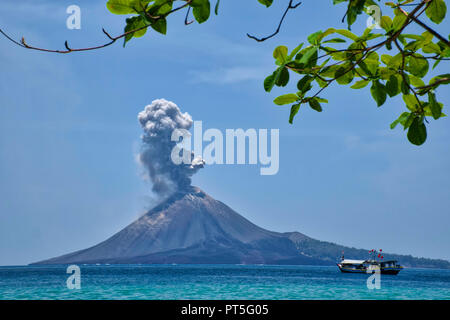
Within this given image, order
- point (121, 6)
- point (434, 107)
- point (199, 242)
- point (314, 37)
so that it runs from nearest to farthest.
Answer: point (121, 6), point (314, 37), point (434, 107), point (199, 242)

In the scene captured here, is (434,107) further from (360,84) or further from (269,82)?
(269,82)

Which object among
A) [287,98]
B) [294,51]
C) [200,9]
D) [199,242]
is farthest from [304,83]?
[199,242]

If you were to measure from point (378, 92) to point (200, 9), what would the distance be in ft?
1.83

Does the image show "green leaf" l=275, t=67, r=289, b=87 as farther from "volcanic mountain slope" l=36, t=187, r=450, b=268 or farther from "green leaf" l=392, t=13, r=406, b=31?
"volcanic mountain slope" l=36, t=187, r=450, b=268

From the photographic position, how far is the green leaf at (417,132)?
1175mm

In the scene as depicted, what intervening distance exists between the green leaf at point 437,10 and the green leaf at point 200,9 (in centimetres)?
55

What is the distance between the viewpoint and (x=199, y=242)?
167 meters

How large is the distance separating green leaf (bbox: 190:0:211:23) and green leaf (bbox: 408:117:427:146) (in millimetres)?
602

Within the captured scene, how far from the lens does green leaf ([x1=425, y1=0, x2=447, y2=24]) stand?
1110 mm

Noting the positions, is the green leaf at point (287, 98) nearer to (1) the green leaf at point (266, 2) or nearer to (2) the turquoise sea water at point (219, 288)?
(1) the green leaf at point (266, 2)
